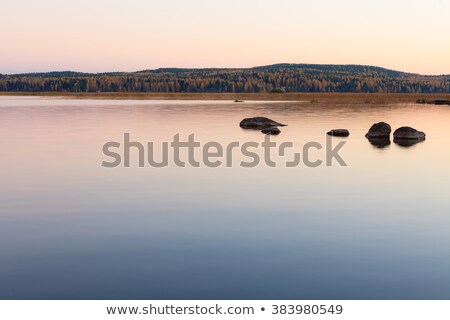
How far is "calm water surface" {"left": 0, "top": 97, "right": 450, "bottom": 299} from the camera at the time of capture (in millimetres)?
11406

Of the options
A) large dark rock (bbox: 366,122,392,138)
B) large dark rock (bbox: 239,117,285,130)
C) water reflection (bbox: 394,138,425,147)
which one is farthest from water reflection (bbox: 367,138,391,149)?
large dark rock (bbox: 239,117,285,130)

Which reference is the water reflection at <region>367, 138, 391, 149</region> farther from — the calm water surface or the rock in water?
the calm water surface

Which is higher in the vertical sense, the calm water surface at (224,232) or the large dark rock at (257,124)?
the calm water surface at (224,232)

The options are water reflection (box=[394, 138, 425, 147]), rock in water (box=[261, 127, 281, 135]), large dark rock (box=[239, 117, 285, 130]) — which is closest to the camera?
water reflection (box=[394, 138, 425, 147])

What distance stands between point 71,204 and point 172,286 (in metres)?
9.09

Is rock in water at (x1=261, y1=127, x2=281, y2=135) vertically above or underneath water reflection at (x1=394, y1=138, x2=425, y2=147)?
underneath

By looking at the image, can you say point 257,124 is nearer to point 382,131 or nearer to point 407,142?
point 382,131

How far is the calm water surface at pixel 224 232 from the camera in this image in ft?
37.4

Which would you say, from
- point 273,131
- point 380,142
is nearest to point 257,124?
point 273,131

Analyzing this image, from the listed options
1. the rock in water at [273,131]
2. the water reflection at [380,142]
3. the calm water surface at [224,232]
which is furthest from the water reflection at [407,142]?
the calm water surface at [224,232]

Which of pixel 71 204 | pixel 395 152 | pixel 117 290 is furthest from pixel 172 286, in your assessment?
pixel 395 152

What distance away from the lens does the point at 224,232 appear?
618 inches

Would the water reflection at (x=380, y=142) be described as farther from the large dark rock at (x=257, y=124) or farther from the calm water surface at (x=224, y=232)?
the large dark rock at (x=257, y=124)
